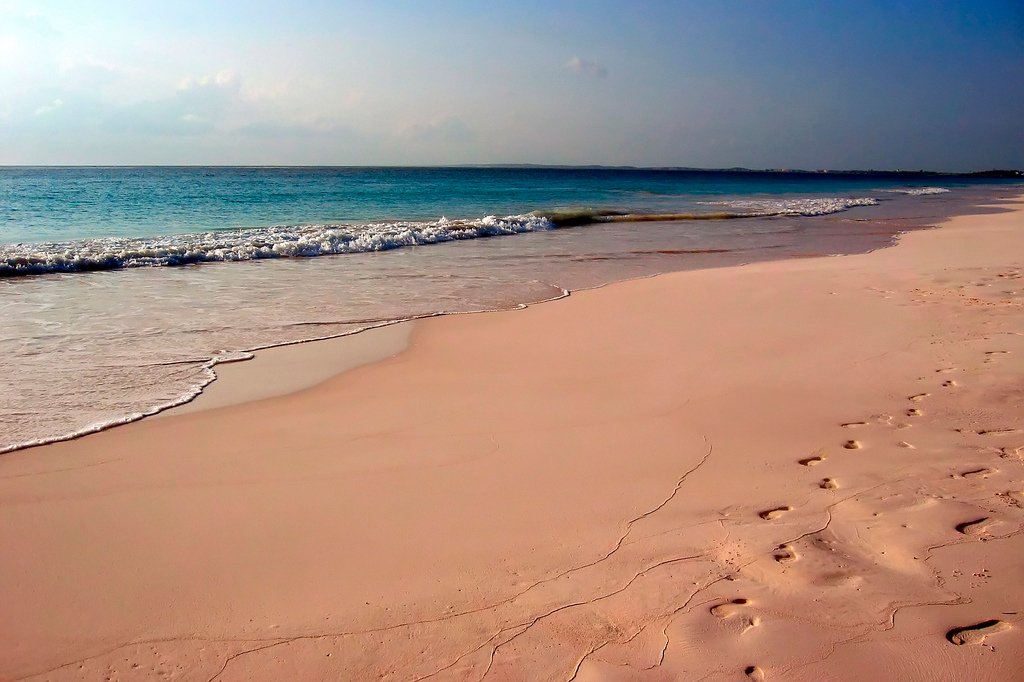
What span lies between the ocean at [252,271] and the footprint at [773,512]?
3.19 m

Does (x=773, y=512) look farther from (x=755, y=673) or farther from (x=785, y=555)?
(x=755, y=673)

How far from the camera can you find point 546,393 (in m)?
5.66

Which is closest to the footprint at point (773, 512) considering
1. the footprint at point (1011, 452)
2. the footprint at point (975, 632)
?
the footprint at point (975, 632)

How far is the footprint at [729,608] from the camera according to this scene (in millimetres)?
2779

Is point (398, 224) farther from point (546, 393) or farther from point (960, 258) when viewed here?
point (546, 393)

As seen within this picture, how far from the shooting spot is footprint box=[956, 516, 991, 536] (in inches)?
129

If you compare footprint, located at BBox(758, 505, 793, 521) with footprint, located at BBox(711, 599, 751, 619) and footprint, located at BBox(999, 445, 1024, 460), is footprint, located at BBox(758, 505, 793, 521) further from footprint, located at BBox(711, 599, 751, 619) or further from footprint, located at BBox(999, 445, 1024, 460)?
footprint, located at BBox(999, 445, 1024, 460)

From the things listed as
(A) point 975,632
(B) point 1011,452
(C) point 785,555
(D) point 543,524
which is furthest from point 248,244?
(A) point 975,632

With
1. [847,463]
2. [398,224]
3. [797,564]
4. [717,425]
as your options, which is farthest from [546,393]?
[398,224]

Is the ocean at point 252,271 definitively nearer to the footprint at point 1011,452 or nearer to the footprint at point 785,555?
the footprint at point 785,555

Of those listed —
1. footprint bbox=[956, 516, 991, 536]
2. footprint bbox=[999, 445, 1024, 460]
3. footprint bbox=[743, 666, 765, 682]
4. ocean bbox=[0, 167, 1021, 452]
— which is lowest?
footprint bbox=[743, 666, 765, 682]

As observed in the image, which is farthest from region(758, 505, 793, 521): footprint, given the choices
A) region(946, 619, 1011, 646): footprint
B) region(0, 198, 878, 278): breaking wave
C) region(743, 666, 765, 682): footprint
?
region(0, 198, 878, 278): breaking wave

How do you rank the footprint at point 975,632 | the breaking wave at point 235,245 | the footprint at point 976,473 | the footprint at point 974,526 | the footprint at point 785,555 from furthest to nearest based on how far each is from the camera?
1. the breaking wave at point 235,245
2. the footprint at point 976,473
3. the footprint at point 974,526
4. the footprint at point 785,555
5. the footprint at point 975,632

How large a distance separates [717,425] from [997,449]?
1713 mm
